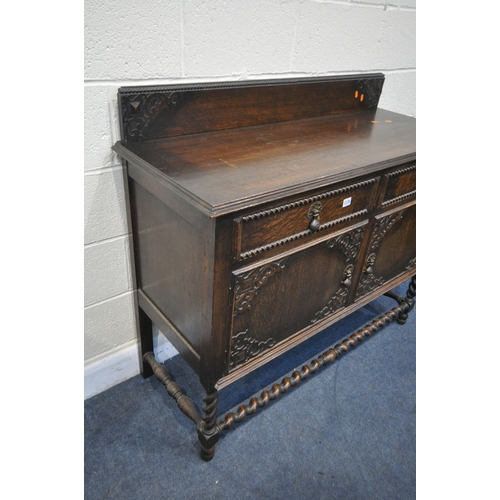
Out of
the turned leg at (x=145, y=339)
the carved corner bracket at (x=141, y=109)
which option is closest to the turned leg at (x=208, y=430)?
the turned leg at (x=145, y=339)

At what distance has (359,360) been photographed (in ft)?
5.37

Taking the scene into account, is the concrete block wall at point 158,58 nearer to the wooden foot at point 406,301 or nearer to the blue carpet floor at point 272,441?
the blue carpet floor at point 272,441

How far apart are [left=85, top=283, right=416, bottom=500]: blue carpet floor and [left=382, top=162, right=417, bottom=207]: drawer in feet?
2.30

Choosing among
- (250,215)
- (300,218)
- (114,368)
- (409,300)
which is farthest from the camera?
(409,300)

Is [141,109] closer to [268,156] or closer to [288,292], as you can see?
[268,156]

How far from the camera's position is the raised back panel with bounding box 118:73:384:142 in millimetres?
1040

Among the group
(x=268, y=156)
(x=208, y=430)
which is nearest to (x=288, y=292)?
(x=268, y=156)

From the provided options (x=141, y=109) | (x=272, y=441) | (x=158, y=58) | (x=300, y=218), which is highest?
(x=158, y=58)

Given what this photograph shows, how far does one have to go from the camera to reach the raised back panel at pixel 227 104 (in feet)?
3.41

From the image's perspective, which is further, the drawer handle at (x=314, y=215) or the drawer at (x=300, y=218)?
the drawer handle at (x=314, y=215)

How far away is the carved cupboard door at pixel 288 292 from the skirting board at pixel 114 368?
49 centimetres

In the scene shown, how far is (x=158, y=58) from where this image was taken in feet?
3.42

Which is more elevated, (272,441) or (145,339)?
(145,339)

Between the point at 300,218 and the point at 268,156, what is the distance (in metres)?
0.19
